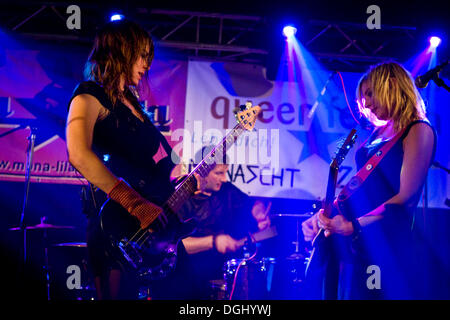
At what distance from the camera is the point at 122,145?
7.09 feet

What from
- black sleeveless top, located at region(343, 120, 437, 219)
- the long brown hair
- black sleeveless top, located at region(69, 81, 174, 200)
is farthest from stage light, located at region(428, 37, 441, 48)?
black sleeveless top, located at region(69, 81, 174, 200)

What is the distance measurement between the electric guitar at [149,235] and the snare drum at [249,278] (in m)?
1.82

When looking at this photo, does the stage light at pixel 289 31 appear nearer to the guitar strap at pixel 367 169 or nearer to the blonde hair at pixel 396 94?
the blonde hair at pixel 396 94

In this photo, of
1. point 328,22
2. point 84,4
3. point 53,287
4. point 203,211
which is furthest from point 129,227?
point 328,22

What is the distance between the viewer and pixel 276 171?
228 inches

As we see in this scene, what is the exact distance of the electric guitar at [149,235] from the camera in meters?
1.95

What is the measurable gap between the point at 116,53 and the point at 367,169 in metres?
1.74

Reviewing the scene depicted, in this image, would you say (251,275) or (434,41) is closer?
(251,275)

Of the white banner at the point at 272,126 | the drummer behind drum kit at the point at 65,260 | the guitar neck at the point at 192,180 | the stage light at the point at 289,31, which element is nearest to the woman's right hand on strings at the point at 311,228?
the guitar neck at the point at 192,180

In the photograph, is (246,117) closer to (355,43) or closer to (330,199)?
(330,199)

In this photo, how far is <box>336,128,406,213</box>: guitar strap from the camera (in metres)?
2.43

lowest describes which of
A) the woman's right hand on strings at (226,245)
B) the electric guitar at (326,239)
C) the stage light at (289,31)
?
the woman's right hand on strings at (226,245)

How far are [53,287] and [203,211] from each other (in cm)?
231

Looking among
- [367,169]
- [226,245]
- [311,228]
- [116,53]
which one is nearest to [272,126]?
[226,245]
